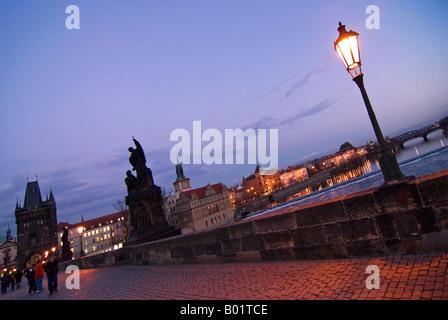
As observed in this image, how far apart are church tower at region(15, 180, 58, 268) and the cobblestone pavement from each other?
7506 centimetres

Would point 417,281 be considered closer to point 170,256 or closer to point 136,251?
point 170,256

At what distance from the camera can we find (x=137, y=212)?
1134 cm

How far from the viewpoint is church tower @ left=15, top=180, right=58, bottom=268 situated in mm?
60469

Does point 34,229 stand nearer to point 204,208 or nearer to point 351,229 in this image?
point 204,208

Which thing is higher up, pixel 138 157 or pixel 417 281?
pixel 138 157

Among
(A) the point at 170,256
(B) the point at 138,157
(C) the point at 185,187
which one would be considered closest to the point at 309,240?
(A) the point at 170,256

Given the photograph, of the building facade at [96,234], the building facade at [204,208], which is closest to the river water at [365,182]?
the building facade at [204,208]

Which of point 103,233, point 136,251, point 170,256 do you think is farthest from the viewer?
point 103,233

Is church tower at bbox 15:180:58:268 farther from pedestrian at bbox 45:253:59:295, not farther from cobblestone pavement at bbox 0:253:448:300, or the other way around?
cobblestone pavement at bbox 0:253:448:300

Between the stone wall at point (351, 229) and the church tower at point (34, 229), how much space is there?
249ft

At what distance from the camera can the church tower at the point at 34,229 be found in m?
60.5

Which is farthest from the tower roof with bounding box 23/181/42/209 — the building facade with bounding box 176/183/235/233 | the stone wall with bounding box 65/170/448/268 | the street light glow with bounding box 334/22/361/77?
the street light glow with bounding box 334/22/361/77

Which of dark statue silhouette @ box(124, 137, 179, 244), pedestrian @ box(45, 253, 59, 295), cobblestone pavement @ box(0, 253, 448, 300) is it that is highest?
dark statue silhouette @ box(124, 137, 179, 244)
